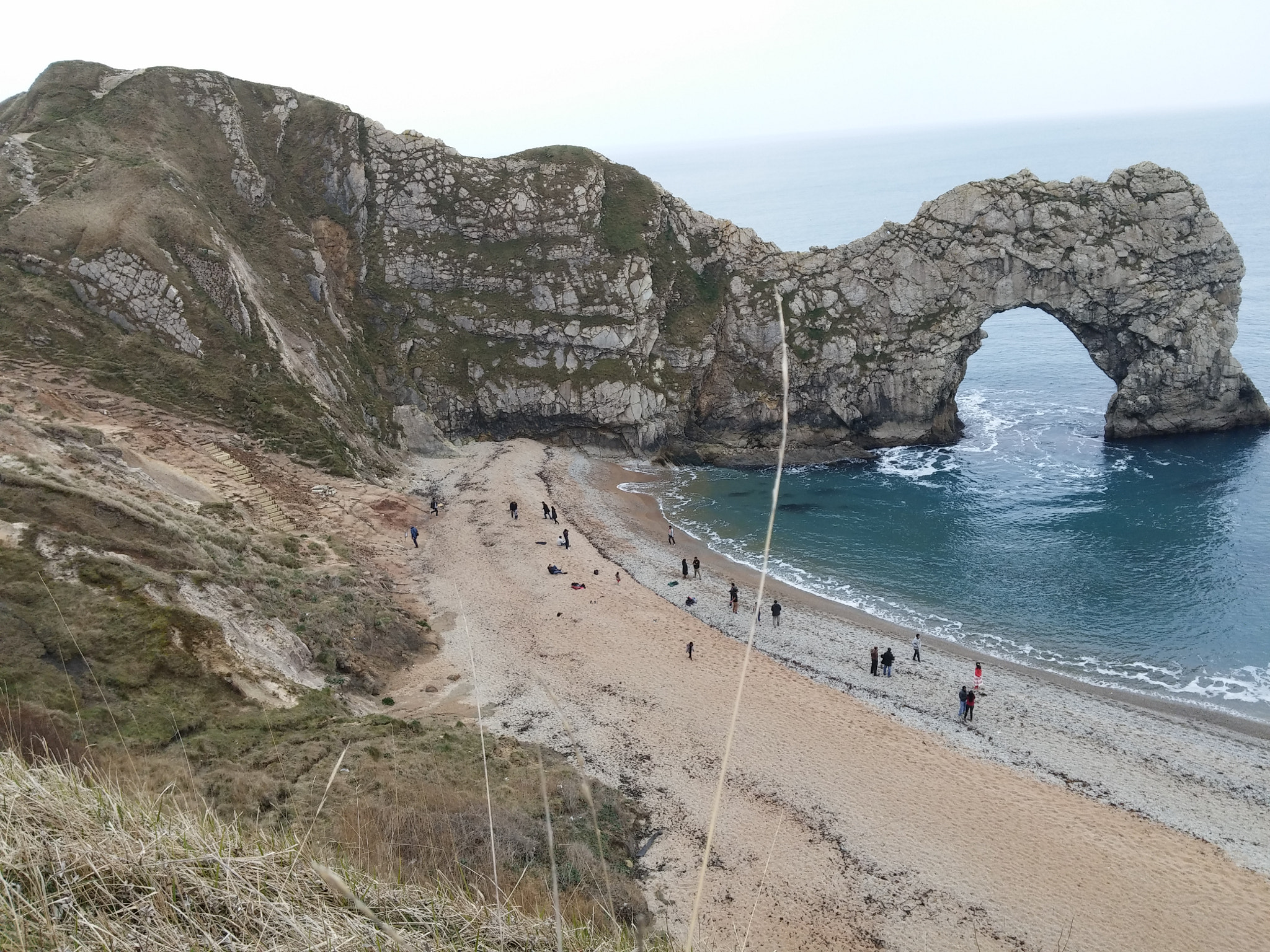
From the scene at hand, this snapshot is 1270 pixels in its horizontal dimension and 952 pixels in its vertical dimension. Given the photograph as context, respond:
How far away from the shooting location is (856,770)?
2361 centimetres

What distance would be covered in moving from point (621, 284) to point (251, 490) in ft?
106

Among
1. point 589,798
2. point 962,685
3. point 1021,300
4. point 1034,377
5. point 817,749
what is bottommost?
point 817,749

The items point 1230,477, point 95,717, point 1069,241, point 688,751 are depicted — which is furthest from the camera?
point 1069,241

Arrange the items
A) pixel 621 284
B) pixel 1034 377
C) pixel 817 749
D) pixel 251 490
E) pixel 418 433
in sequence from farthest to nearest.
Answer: pixel 1034 377 → pixel 621 284 → pixel 418 433 → pixel 251 490 → pixel 817 749

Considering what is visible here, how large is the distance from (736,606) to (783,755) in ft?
41.4

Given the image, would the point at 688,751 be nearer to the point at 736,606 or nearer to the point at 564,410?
the point at 736,606

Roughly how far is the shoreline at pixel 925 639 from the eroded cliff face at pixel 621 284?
10.6 metres

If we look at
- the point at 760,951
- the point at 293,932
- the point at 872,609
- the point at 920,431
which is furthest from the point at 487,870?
the point at 920,431

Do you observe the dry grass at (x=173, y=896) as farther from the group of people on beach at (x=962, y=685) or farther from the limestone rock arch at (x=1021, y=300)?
the limestone rock arch at (x=1021, y=300)

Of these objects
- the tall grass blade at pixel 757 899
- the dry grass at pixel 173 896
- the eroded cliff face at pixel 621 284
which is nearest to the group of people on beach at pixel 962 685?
the tall grass blade at pixel 757 899

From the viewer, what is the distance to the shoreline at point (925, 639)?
28.3 metres

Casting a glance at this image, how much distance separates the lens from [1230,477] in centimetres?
Answer: 4906

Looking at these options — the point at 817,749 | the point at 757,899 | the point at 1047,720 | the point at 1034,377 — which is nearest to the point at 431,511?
the point at 817,749

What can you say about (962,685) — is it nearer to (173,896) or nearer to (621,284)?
(173,896)
